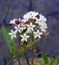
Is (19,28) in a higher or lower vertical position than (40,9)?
lower

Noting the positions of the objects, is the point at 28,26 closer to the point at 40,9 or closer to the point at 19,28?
the point at 19,28

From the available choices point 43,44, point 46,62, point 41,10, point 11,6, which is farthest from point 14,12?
point 46,62

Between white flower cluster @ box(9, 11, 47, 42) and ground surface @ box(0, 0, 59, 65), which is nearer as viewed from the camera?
white flower cluster @ box(9, 11, 47, 42)

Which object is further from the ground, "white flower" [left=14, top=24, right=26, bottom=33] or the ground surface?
the ground surface

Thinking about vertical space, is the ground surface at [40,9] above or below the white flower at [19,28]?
above

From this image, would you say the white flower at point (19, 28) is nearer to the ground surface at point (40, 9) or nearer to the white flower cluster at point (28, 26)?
the white flower cluster at point (28, 26)

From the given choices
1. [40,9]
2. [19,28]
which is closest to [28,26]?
[19,28]

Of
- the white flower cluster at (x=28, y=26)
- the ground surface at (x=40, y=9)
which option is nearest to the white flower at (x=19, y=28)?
the white flower cluster at (x=28, y=26)

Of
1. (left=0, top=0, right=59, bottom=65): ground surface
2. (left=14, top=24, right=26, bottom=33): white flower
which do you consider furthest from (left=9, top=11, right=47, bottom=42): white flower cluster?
(left=0, top=0, right=59, bottom=65): ground surface

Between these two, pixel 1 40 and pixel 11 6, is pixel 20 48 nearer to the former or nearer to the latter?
pixel 1 40

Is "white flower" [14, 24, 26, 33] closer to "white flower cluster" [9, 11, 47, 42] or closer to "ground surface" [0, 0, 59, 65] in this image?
"white flower cluster" [9, 11, 47, 42]

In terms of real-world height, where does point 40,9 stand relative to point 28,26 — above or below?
above

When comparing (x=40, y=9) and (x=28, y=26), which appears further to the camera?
(x=40, y=9)
